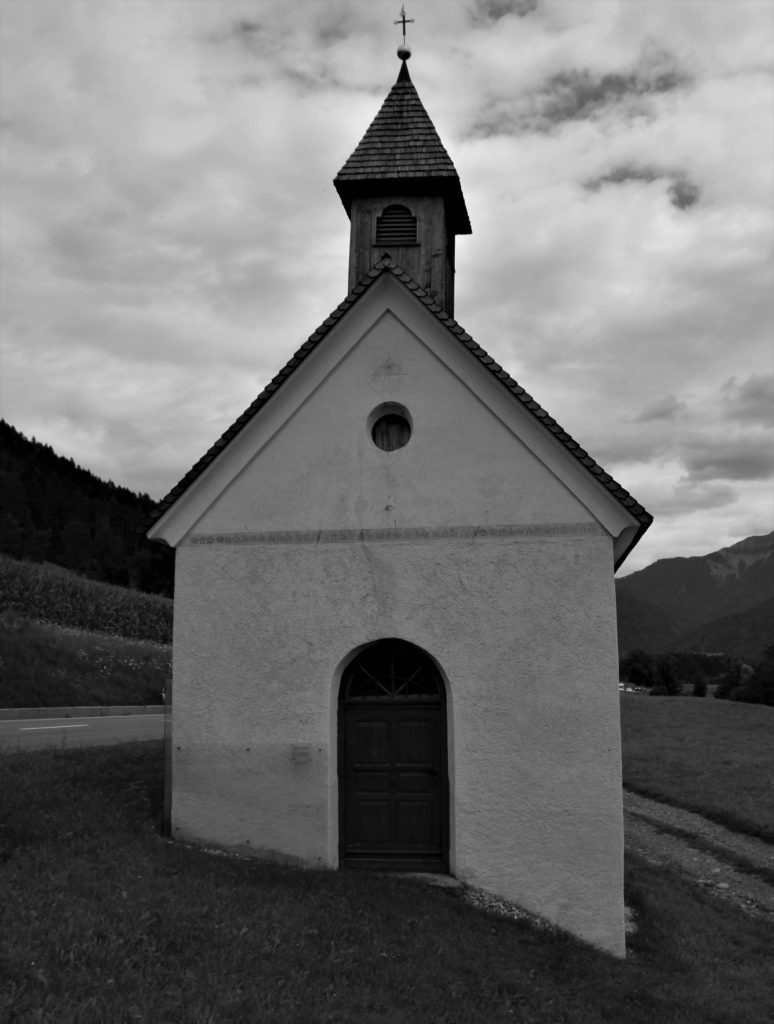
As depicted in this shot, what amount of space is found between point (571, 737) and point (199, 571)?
15.2 ft

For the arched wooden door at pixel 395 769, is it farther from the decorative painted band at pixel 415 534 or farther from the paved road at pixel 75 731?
the paved road at pixel 75 731

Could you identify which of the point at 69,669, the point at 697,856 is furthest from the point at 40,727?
the point at 697,856

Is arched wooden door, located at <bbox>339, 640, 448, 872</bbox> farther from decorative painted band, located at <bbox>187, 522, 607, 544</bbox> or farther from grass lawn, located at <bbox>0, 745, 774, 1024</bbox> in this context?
decorative painted band, located at <bbox>187, 522, 607, 544</bbox>

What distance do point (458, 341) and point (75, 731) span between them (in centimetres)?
1477

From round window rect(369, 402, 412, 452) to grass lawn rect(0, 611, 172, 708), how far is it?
1885 cm

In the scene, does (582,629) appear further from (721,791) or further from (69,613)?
(69,613)

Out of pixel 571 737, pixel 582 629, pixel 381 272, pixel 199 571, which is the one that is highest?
pixel 381 272

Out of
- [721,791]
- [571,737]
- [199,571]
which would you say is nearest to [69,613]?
[721,791]

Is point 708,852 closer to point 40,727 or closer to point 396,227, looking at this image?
point 396,227

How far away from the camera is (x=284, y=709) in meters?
10.6

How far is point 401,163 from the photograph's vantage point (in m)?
12.9

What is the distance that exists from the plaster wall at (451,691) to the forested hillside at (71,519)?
49.7 metres

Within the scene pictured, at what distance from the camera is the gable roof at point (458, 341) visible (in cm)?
1014

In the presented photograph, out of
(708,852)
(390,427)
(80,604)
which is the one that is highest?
(390,427)
